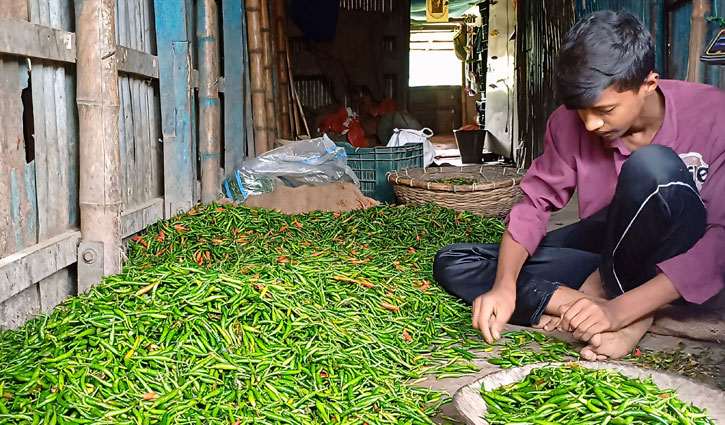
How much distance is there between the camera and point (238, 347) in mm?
2158

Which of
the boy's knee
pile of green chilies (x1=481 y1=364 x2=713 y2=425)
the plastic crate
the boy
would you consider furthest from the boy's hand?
the plastic crate

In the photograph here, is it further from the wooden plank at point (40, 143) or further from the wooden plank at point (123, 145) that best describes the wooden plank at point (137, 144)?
the wooden plank at point (40, 143)

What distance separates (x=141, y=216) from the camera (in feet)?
12.2

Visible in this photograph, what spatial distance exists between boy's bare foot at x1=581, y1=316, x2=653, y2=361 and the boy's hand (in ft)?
1.15

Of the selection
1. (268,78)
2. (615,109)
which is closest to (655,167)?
(615,109)

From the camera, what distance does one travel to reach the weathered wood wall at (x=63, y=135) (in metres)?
2.47

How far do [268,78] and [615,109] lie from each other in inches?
202

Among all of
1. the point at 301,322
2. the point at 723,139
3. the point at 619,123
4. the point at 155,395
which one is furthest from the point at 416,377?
the point at 723,139

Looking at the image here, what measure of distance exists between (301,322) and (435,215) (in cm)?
247

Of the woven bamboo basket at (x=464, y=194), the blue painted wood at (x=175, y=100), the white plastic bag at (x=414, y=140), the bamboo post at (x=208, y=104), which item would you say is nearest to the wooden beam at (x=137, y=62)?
the blue painted wood at (x=175, y=100)

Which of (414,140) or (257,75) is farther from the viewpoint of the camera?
(414,140)

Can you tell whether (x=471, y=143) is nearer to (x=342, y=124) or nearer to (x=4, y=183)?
(x=342, y=124)

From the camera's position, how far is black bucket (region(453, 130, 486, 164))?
35.2ft

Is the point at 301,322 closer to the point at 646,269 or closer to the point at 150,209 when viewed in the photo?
the point at 646,269
